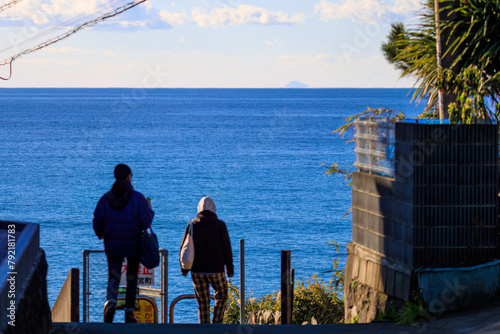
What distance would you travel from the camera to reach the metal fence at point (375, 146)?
7888 millimetres

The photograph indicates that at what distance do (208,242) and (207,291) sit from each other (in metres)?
0.70

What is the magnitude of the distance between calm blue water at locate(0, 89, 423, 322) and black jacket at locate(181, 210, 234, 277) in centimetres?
925

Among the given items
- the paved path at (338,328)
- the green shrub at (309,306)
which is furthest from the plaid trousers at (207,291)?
the green shrub at (309,306)

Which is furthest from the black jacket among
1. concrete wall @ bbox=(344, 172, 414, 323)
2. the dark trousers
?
concrete wall @ bbox=(344, 172, 414, 323)

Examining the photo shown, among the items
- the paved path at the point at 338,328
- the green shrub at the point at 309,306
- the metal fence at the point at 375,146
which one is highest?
the metal fence at the point at 375,146

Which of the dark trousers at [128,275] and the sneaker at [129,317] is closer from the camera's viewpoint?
the dark trousers at [128,275]

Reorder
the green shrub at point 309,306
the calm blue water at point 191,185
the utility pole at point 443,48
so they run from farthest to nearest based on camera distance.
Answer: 1. the calm blue water at point 191,185
2. the green shrub at point 309,306
3. the utility pole at point 443,48

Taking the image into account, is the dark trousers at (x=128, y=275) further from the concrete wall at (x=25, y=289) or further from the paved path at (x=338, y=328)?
the concrete wall at (x=25, y=289)

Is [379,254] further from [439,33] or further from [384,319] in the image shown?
[439,33]

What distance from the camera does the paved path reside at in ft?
22.0

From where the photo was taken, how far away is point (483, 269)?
7.39 metres

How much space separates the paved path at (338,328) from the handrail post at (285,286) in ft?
5.41

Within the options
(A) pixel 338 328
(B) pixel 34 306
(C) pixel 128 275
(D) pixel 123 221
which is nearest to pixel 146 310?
(C) pixel 128 275

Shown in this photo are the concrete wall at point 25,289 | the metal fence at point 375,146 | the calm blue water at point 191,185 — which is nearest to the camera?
the concrete wall at point 25,289
